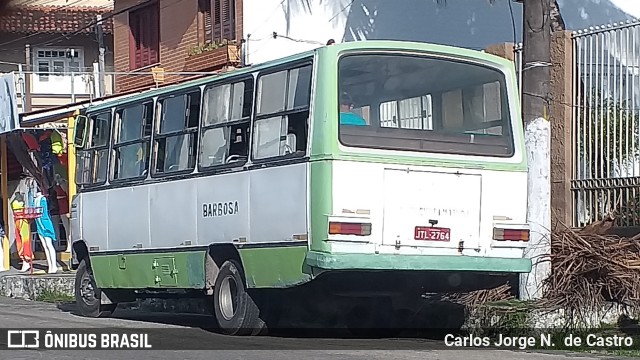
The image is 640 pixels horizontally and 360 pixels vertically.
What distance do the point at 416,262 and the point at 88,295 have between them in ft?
20.5

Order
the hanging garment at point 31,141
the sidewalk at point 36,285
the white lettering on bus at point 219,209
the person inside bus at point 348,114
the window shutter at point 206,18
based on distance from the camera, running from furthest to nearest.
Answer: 1. the window shutter at point 206,18
2. the hanging garment at point 31,141
3. the sidewalk at point 36,285
4. the white lettering on bus at point 219,209
5. the person inside bus at point 348,114

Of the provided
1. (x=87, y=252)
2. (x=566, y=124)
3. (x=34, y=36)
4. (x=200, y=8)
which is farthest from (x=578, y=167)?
(x=34, y=36)

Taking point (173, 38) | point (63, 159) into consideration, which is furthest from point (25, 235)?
point (173, 38)

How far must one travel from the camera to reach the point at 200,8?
24.0 metres

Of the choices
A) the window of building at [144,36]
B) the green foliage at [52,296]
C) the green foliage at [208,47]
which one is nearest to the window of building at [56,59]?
the window of building at [144,36]

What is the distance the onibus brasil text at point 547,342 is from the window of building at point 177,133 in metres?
3.66

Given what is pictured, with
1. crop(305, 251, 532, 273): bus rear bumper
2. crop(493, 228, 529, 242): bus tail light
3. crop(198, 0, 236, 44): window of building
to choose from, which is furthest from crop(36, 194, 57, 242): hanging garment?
crop(493, 228, 529, 242): bus tail light

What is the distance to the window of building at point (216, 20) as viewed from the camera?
903 inches

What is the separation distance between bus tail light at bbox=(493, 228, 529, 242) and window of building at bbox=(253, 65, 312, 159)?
218cm

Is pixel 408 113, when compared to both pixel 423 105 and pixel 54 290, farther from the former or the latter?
pixel 54 290

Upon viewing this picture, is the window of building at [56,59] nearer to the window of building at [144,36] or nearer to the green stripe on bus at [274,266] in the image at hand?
the window of building at [144,36]

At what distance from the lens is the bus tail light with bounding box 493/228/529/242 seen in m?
11.5

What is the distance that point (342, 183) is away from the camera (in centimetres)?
1070

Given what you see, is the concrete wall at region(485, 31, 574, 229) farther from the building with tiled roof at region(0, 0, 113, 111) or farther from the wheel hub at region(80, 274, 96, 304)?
the building with tiled roof at region(0, 0, 113, 111)
